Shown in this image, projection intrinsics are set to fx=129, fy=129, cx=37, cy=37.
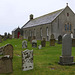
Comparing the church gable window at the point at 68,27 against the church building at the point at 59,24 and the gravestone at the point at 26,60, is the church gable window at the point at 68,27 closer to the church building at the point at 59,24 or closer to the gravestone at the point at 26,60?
the church building at the point at 59,24

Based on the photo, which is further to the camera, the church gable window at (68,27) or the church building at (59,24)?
the church gable window at (68,27)

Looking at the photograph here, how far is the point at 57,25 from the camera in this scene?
32.9 m

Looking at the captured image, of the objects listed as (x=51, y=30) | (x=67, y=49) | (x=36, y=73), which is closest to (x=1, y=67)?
(x=36, y=73)

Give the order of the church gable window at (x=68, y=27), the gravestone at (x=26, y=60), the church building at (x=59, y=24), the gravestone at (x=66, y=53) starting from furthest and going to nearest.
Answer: the church gable window at (x=68, y=27) → the church building at (x=59, y=24) → the gravestone at (x=66, y=53) → the gravestone at (x=26, y=60)

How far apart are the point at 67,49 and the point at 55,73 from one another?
122 inches

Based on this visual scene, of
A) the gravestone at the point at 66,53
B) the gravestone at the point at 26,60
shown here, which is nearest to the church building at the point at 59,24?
the gravestone at the point at 66,53

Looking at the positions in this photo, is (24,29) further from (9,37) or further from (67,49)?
(67,49)

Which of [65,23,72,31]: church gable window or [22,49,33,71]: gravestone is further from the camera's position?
[65,23,72,31]: church gable window

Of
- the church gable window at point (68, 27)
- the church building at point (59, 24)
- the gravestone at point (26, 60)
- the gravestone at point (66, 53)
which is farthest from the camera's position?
the church gable window at point (68, 27)

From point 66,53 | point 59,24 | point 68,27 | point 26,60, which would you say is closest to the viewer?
point 26,60

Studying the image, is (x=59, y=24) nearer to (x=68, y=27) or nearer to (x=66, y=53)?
(x=68, y=27)

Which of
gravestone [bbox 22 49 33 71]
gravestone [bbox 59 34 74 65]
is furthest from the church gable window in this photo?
gravestone [bbox 22 49 33 71]

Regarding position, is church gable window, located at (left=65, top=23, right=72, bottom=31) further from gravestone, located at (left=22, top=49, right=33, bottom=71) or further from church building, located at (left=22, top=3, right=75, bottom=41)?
gravestone, located at (left=22, top=49, right=33, bottom=71)

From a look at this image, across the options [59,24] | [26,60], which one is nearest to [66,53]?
[26,60]
